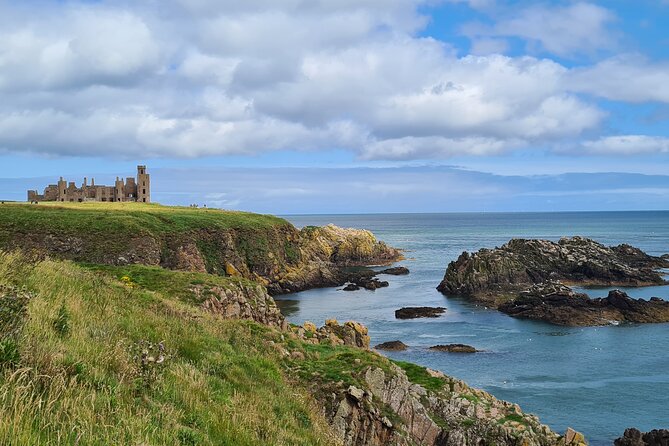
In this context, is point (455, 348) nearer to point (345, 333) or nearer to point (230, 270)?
point (345, 333)

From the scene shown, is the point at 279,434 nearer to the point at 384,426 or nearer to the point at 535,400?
the point at 384,426

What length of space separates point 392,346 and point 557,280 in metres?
47.0

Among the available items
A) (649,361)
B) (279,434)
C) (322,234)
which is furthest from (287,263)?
(279,434)

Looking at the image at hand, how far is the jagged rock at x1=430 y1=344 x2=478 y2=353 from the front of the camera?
47.6m

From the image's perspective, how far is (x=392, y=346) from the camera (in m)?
48.2

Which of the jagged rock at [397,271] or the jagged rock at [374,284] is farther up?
the jagged rock at [397,271]

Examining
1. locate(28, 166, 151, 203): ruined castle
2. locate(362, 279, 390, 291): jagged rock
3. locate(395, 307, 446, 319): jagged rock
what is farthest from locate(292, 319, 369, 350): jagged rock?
locate(28, 166, 151, 203): ruined castle

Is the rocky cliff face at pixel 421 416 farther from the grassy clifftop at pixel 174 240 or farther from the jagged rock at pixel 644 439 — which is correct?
the grassy clifftop at pixel 174 240

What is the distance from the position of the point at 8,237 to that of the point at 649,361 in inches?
2484

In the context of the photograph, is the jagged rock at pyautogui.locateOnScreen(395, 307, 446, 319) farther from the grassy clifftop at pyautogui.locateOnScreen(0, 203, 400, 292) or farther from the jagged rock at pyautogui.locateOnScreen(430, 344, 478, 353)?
the grassy clifftop at pyautogui.locateOnScreen(0, 203, 400, 292)

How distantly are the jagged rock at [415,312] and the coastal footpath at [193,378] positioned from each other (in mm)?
25374

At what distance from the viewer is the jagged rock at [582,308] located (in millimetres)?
58781

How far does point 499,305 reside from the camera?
226ft

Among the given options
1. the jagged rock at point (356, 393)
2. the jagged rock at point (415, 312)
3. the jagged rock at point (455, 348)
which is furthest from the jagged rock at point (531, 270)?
the jagged rock at point (356, 393)
